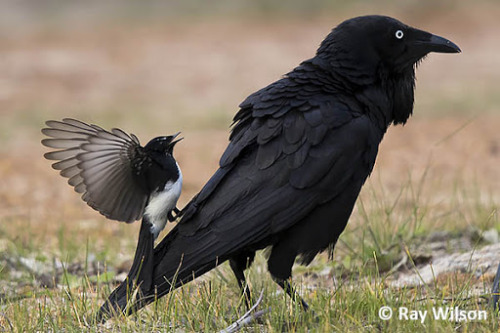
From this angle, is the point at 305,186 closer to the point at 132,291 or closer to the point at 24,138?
the point at 132,291

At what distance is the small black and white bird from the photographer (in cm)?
393

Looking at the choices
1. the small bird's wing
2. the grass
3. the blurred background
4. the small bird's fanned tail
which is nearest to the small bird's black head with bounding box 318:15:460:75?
the blurred background

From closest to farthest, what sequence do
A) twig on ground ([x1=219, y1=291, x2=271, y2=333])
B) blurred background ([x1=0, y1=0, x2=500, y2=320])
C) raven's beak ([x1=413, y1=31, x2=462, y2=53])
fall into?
twig on ground ([x1=219, y1=291, x2=271, y2=333])
raven's beak ([x1=413, y1=31, x2=462, y2=53])
blurred background ([x1=0, y1=0, x2=500, y2=320])

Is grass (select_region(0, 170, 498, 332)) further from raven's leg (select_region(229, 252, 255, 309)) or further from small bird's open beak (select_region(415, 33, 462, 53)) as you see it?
small bird's open beak (select_region(415, 33, 462, 53))

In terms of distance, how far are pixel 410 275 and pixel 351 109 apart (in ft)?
4.54

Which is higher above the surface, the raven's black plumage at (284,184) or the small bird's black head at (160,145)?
the small bird's black head at (160,145)

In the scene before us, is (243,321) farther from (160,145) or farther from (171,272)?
(160,145)

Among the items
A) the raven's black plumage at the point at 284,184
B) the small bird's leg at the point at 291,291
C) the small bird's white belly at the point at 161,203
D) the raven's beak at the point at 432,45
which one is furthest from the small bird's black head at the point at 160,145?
the raven's beak at the point at 432,45

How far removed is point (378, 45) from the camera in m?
4.30

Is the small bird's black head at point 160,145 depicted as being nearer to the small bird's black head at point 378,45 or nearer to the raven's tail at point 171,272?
the raven's tail at point 171,272

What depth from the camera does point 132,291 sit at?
3.95m

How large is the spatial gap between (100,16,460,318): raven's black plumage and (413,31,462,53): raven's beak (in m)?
0.39

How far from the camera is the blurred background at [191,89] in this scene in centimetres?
734

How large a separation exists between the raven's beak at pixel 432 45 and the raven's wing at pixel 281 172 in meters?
0.53
